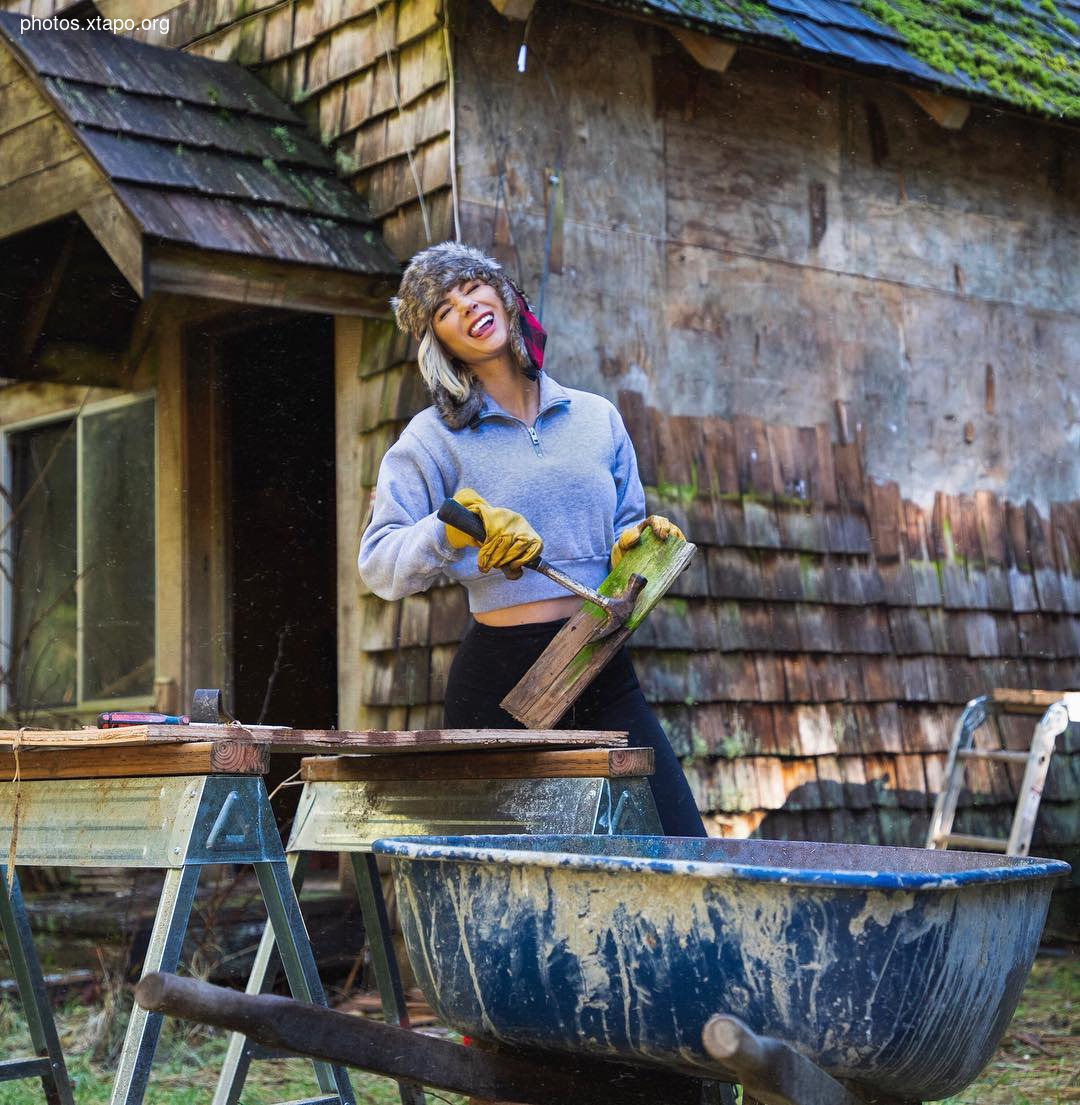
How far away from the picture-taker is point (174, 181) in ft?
16.9

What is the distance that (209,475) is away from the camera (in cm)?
675

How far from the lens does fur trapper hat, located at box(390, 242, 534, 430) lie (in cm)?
343

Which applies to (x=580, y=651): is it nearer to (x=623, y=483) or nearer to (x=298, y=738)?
(x=623, y=483)

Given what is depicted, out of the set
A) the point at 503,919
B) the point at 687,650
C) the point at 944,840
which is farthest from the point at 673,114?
the point at 503,919

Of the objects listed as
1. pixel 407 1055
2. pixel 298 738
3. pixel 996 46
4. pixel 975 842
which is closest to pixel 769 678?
pixel 975 842

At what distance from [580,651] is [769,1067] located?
5.10 ft

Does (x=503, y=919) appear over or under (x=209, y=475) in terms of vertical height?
under

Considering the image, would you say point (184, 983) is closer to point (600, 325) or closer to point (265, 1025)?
point (265, 1025)

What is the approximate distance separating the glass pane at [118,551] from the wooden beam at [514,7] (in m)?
2.53

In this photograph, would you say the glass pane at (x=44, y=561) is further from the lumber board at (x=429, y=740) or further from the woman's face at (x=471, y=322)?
the lumber board at (x=429, y=740)

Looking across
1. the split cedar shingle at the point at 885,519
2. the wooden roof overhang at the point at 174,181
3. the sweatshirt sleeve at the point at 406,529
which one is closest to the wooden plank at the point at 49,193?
the wooden roof overhang at the point at 174,181

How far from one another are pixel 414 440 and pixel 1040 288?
457cm

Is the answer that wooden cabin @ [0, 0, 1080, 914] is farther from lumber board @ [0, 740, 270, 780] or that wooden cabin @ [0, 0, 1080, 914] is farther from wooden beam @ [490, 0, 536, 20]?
lumber board @ [0, 740, 270, 780]

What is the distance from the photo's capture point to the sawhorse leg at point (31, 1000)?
130 inches
